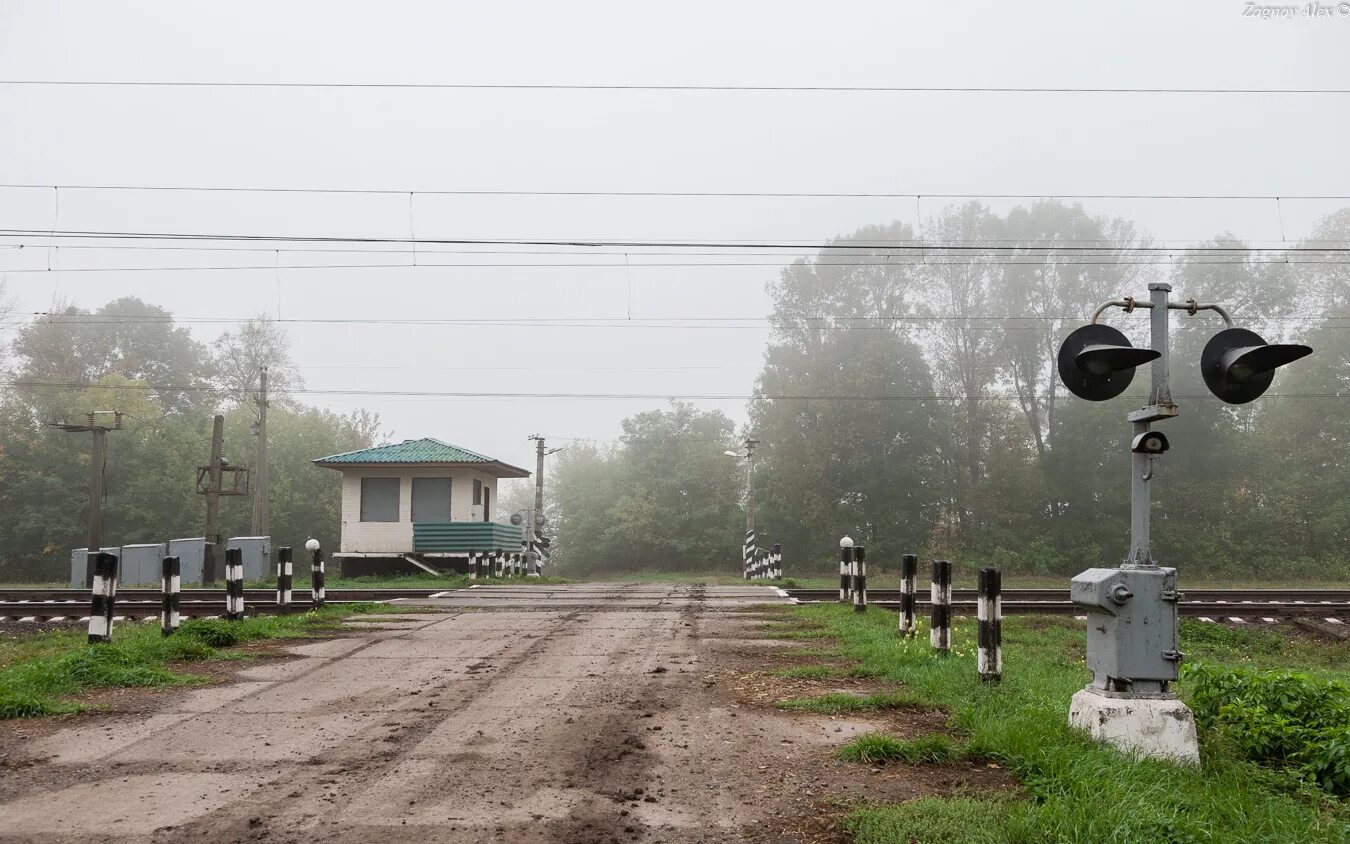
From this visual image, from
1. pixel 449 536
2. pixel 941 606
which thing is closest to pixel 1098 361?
pixel 941 606

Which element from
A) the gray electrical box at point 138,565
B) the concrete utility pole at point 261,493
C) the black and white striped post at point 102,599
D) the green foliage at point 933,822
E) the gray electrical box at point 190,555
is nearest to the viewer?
the green foliage at point 933,822

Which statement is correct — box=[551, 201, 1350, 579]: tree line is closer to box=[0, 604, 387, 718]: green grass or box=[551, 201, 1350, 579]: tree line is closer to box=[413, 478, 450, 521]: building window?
box=[413, 478, 450, 521]: building window

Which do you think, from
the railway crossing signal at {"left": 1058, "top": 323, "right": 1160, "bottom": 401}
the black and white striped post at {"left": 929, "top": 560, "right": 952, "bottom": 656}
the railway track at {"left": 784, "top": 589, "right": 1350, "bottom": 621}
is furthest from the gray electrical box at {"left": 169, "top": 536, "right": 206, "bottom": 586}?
the railway crossing signal at {"left": 1058, "top": 323, "right": 1160, "bottom": 401}

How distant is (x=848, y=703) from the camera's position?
6828mm

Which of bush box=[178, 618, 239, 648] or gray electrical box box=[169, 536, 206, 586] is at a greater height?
bush box=[178, 618, 239, 648]

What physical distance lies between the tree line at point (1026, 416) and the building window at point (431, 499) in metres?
17.8

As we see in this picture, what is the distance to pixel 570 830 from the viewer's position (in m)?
4.02

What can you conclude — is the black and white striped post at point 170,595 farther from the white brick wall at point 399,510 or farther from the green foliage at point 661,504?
the green foliage at point 661,504

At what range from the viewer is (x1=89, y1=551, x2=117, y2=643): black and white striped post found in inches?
378

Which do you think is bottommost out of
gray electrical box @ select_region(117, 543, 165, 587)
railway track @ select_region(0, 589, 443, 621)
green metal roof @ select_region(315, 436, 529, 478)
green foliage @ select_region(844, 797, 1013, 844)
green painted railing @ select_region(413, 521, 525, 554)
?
gray electrical box @ select_region(117, 543, 165, 587)

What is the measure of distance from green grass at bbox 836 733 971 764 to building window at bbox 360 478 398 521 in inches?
1026

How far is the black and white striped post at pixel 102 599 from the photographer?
9.61m

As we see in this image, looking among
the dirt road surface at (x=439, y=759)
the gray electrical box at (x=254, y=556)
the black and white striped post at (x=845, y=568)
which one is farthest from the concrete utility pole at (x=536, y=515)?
the dirt road surface at (x=439, y=759)

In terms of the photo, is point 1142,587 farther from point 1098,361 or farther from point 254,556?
point 254,556
